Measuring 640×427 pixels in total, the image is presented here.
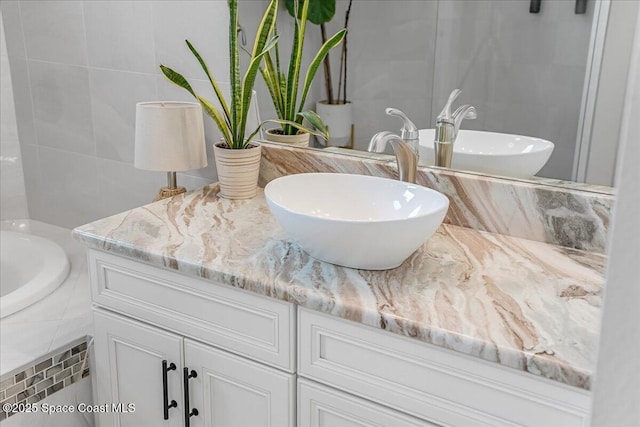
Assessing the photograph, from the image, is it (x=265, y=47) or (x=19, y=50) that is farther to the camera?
(x=19, y=50)

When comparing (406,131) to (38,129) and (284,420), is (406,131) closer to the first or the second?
(284,420)

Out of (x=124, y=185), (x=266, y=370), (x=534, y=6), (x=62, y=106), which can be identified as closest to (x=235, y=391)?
(x=266, y=370)

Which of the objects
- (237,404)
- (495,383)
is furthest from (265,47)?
(495,383)

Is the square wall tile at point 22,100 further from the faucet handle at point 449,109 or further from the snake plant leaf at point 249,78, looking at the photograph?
the faucet handle at point 449,109

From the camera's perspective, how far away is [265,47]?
5.34ft

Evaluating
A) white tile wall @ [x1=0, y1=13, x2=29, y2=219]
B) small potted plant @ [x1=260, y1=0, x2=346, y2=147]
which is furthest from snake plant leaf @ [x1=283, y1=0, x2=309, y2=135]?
white tile wall @ [x1=0, y1=13, x2=29, y2=219]

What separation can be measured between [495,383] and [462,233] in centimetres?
53

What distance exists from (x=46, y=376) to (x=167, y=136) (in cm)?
76

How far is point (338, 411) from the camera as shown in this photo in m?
1.27

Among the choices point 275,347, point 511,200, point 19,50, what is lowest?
point 275,347

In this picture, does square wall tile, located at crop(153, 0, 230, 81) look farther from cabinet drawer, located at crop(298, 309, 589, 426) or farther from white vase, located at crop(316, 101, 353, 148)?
cabinet drawer, located at crop(298, 309, 589, 426)

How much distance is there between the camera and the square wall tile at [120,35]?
7.09 feet

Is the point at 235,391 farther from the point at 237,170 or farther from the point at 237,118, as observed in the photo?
the point at 237,118

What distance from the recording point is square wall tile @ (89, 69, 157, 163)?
2.26m
